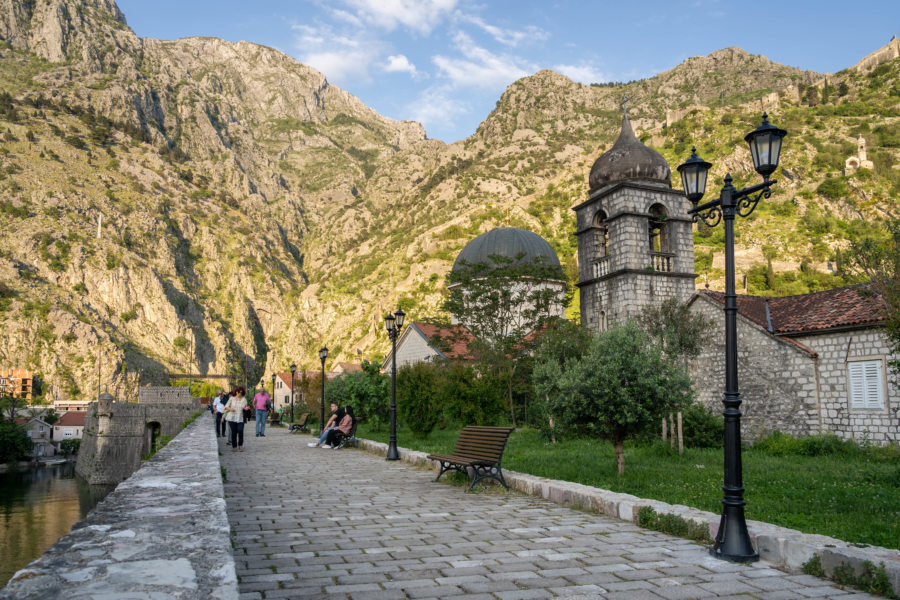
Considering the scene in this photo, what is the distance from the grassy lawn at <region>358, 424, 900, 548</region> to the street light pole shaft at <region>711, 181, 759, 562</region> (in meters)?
1.15

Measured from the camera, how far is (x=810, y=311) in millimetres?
18953

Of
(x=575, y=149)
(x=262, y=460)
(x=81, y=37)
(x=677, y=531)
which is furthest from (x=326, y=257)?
(x=677, y=531)

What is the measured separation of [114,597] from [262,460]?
13.4 metres

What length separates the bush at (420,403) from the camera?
20062 millimetres

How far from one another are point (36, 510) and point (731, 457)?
126 feet

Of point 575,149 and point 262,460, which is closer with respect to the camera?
point 262,460

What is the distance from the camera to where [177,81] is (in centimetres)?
15362

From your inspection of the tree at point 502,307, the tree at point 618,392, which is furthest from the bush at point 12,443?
the tree at point 618,392

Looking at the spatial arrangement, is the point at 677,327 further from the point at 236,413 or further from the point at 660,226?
the point at 236,413

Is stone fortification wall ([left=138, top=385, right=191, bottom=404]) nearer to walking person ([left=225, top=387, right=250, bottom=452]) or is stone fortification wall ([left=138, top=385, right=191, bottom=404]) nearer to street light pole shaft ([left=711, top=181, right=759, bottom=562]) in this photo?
walking person ([left=225, top=387, right=250, bottom=452])

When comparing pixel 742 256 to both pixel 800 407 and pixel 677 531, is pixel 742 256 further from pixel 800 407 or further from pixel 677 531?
pixel 677 531

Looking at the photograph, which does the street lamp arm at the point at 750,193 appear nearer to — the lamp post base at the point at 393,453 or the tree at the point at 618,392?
the tree at the point at 618,392

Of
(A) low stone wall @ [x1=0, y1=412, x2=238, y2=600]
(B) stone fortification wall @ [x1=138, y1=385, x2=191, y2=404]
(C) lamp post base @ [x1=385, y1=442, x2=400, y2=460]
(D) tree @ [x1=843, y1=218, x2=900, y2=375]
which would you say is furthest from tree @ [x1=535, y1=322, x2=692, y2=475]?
(B) stone fortification wall @ [x1=138, y1=385, x2=191, y2=404]

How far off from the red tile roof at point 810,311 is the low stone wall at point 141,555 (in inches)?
667
